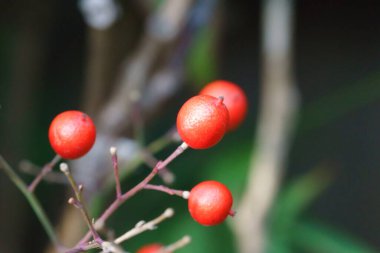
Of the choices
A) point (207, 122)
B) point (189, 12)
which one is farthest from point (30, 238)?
point (207, 122)

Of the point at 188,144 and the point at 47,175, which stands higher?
the point at 47,175

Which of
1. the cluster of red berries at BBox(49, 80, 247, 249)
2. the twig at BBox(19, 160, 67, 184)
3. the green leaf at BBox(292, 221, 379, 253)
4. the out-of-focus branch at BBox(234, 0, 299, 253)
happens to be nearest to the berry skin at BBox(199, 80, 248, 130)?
the cluster of red berries at BBox(49, 80, 247, 249)

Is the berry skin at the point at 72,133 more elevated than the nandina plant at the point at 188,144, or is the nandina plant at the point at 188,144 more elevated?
the berry skin at the point at 72,133

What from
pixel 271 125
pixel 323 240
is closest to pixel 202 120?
pixel 271 125

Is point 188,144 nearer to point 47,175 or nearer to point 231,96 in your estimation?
point 231,96

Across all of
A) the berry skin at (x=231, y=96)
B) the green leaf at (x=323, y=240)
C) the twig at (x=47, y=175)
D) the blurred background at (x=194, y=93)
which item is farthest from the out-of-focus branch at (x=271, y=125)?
the berry skin at (x=231, y=96)

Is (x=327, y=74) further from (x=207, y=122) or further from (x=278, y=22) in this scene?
(x=207, y=122)

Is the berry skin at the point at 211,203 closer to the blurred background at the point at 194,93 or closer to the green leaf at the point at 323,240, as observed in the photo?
the blurred background at the point at 194,93
